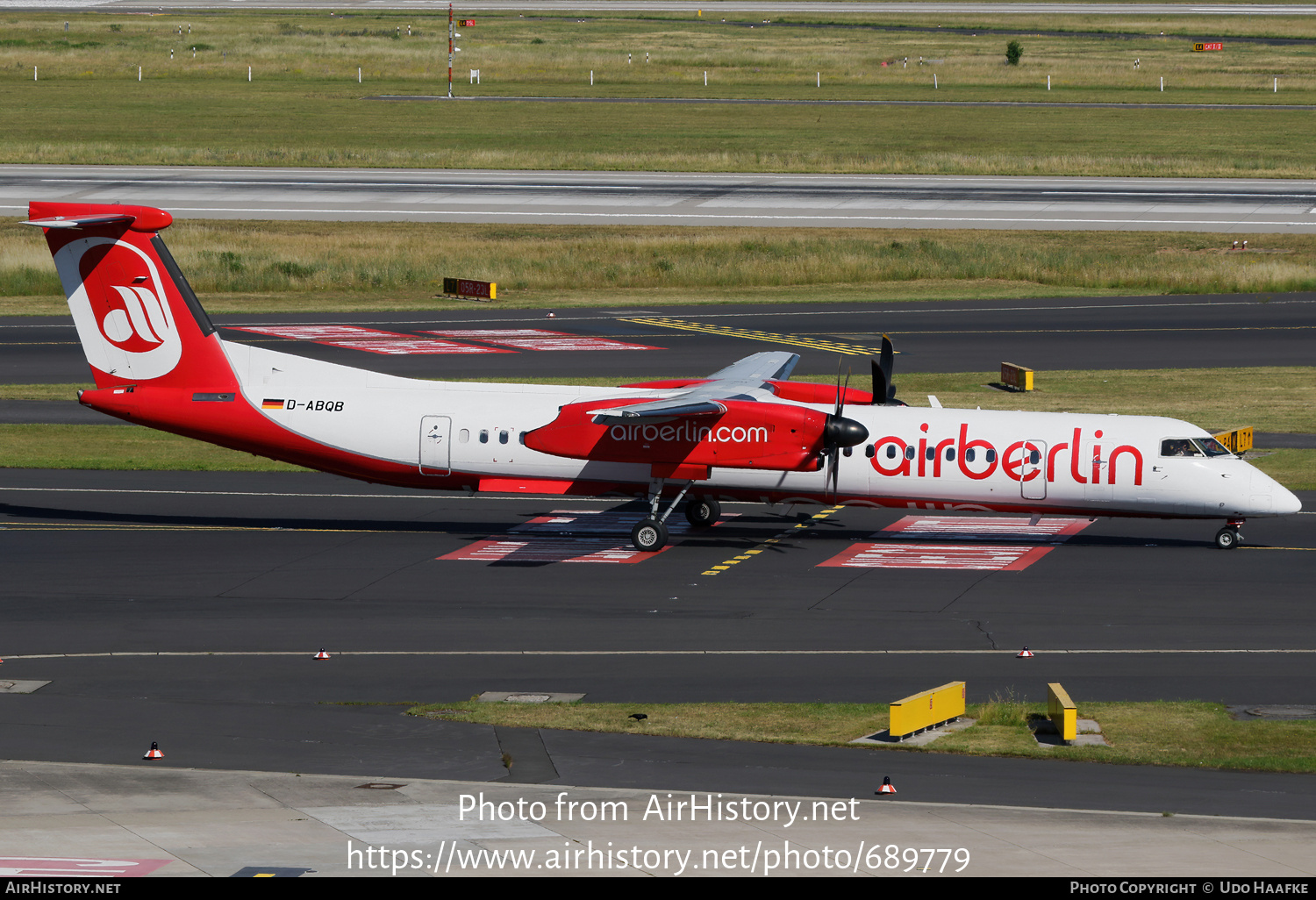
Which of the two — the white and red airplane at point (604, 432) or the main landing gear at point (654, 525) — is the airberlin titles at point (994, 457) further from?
the main landing gear at point (654, 525)

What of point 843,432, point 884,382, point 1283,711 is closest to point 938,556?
point 843,432

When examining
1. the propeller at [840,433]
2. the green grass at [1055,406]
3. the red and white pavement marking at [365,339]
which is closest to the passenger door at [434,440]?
the propeller at [840,433]

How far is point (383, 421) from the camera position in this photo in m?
33.8

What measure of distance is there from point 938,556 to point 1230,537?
20.3 ft

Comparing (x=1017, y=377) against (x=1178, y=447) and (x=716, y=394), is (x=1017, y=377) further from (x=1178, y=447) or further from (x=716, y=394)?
(x=716, y=394)

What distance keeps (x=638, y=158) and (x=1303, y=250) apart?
41.8 meters

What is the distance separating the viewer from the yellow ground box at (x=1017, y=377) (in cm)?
4912

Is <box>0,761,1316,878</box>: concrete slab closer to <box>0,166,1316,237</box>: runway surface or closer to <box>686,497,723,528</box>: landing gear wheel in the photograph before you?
<box>686,497,723,528</box>: landing gear wheel

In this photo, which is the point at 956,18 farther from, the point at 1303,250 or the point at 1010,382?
the point at 1010,382

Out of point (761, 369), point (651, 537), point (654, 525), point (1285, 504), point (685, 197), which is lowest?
point (651, 537)

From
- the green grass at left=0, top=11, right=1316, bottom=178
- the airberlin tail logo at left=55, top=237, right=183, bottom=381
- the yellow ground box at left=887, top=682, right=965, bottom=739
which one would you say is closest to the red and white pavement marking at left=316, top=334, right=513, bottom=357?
the airberlin tail logo at left=55, top=237, right=183, bottom=381

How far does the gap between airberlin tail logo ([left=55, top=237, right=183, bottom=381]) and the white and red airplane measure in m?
0.04

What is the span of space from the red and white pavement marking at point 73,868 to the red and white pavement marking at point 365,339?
130ft

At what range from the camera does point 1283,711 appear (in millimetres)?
23281
